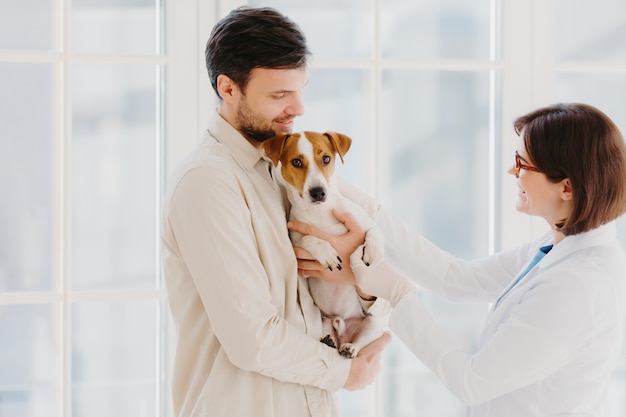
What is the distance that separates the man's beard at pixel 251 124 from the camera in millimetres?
1615

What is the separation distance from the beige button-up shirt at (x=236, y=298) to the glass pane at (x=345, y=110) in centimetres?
75

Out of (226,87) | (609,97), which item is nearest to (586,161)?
(226,87)

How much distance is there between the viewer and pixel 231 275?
4.81 feet

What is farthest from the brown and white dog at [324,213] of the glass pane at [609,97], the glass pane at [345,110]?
the glass pane at [609,97]

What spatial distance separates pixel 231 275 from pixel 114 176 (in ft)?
3.24

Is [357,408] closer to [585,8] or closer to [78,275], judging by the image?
[78,275]

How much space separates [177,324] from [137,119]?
910mm

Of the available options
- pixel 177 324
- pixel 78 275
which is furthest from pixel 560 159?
pixel 78 275

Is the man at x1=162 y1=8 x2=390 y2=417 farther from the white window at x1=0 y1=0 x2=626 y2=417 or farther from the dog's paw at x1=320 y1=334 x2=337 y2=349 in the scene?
the white window at x1=0 y1=0 x2=626 y2=417

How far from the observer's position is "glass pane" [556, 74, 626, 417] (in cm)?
258

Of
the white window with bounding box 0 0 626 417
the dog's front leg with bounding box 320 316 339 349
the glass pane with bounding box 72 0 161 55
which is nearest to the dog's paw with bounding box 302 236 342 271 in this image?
the dog's front leg with bounding box 320 316 339 349

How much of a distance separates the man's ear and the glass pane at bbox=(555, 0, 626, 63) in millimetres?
1451

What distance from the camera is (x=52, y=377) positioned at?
7.52 feet

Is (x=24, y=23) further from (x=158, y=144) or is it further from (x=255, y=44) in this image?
(x=255, y=44)
